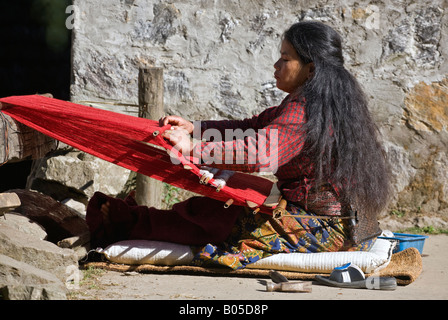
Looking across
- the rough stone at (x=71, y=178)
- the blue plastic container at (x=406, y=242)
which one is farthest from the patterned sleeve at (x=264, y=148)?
the rough stone at (x=71, y=178)

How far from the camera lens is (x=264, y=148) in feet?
9.95

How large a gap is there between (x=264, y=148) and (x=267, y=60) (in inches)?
84.3

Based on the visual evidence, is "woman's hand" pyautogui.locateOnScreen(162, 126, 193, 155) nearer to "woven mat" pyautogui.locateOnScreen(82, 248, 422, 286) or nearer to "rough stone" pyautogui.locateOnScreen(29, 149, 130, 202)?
"woven mat" pyautogui.locateOnScreen(82, 248, 422, 286)

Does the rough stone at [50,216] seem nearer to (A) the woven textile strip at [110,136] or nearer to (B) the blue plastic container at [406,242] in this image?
(A) the woven textile strip at [110,136]

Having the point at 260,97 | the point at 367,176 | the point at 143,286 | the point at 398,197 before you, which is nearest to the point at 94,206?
the point at 143,286

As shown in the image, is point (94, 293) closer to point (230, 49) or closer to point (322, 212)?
point (322, 212)

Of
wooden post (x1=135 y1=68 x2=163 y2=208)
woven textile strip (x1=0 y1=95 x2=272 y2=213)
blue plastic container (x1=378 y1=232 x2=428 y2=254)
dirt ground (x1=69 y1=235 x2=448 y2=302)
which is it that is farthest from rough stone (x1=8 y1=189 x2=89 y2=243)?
blue plastic container (x1=378 y1=232 x2=428 y2=254)

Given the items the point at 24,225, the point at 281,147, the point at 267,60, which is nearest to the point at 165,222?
the point at 24,225

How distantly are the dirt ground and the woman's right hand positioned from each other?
85 cm

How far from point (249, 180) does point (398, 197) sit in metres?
2.07

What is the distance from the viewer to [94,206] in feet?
11.7

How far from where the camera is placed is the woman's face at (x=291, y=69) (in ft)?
10.7

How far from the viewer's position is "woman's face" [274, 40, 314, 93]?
10.7 ft

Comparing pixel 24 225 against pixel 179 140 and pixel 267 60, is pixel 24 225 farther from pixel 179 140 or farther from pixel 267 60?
pixel 267 60
